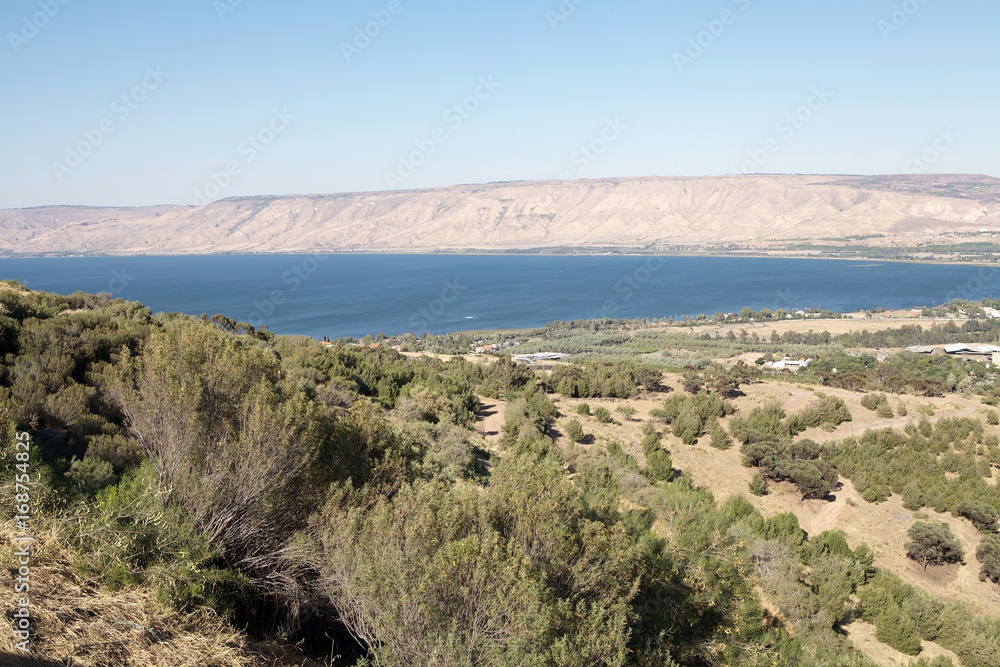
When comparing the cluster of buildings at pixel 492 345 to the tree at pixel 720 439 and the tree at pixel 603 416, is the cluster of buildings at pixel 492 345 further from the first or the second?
the tree at pixel 720 439

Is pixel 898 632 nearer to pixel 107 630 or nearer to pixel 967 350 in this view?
pixel 107 630

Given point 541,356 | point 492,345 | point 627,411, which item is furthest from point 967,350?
point 627,411

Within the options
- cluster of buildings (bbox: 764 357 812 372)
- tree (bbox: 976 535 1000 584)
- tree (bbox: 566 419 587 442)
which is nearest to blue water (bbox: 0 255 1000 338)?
cluster of buildings (bbox: 764 357 812 372)

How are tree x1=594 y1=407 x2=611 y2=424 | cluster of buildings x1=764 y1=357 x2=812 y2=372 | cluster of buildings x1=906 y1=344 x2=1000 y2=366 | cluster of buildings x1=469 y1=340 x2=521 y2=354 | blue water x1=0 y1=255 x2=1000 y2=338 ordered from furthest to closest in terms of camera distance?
blue water x1=0 y1=255 x2=1000 y2=338, cluster of buildings x1=469 y1=340 x2=521 y2=354, cluster of buildings x1=906 y1=344 x2=1000 y2=366, cluster of buildings x1=764 y1=357 x2=812 y2=372, tree x1=594 y1=407 x2=611 y2=424

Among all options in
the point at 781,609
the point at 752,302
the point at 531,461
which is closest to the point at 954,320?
the point at 752,302

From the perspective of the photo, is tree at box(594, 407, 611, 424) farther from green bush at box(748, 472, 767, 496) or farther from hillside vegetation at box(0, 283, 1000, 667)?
hillside vegetation at box(0, 283, 1000, 667)

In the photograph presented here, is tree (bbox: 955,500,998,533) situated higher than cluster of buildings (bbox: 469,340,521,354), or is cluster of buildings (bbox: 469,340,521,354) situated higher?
tree (bbox: 955,500,998,533)

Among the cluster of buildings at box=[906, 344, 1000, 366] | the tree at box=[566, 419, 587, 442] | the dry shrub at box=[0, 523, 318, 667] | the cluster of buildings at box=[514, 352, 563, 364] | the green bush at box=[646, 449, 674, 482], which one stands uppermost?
the dry shrub at box=[0, 523, 318, 667]

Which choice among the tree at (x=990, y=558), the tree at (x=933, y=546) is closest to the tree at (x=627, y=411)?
the tree at (x=933, y=546)
